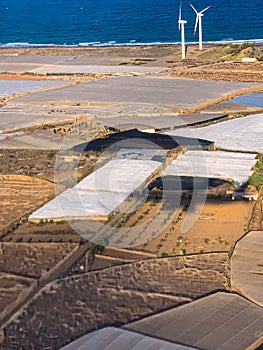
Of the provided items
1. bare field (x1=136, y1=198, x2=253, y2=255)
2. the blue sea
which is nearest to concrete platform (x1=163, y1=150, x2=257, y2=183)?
bare field (x1=136, y1=198, x2=253, y2=255)

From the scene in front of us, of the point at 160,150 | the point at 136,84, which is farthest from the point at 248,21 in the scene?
the point at 160,150

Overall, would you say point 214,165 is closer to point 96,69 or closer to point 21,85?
point 21,85

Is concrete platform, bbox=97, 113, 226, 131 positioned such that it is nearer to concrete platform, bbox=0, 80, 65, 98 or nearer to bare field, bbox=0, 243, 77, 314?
concrete platform, bbox=0, 80, 65, 98

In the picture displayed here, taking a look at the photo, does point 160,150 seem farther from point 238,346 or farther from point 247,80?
point 247,80

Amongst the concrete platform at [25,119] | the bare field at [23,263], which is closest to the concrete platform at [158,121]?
the concrete platform at [25,119]

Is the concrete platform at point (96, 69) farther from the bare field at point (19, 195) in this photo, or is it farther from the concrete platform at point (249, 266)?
the concrete platform at point (249, 266)
